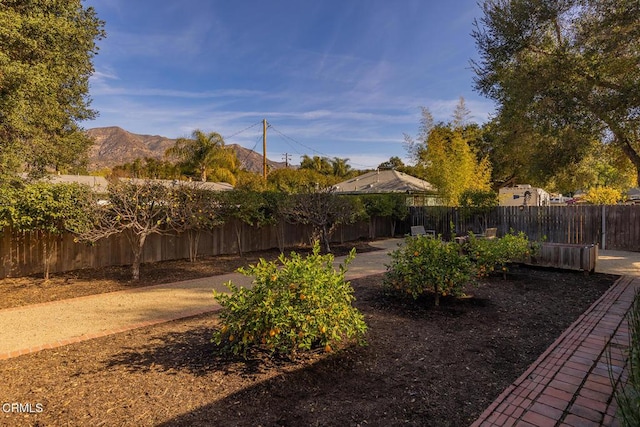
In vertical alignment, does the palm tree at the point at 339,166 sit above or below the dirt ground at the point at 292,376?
above

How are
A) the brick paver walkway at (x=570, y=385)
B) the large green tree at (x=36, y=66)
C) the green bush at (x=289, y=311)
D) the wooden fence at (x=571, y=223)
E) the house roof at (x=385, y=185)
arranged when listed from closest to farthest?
the brick paver walkway at (x=570, y=385) → the green bush at (x=289, y=311) → the large green tree at (x=36, y=66) → the wooden fence at (x=571, y=223) → the house roof at (x=385, y=185)

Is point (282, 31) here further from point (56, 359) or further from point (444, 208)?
point (56, 359)

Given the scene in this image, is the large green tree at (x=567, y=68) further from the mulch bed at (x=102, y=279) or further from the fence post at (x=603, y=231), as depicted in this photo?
the mulch bed at (x=102, y=279)

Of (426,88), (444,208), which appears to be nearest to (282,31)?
(426,88)

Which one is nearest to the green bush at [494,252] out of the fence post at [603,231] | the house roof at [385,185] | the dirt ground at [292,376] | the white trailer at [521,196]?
the dirt ground at [292,376]

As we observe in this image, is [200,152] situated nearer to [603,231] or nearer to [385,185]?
[385,185]

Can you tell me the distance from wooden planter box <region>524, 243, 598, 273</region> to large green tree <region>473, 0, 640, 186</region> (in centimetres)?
292

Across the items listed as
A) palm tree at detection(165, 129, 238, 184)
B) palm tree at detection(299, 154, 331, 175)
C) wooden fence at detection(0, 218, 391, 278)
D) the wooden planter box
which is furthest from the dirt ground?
palm tree at detection(299, 154, 331, 175)

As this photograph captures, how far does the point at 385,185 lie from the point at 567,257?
40.8 ft

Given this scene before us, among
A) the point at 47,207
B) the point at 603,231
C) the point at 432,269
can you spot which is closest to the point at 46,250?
the point at 47,207

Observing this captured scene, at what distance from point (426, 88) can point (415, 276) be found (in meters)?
10.7

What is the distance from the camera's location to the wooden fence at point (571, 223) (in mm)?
9930

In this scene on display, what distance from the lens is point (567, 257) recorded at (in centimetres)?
671

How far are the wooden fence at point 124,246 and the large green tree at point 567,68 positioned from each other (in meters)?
7.10
